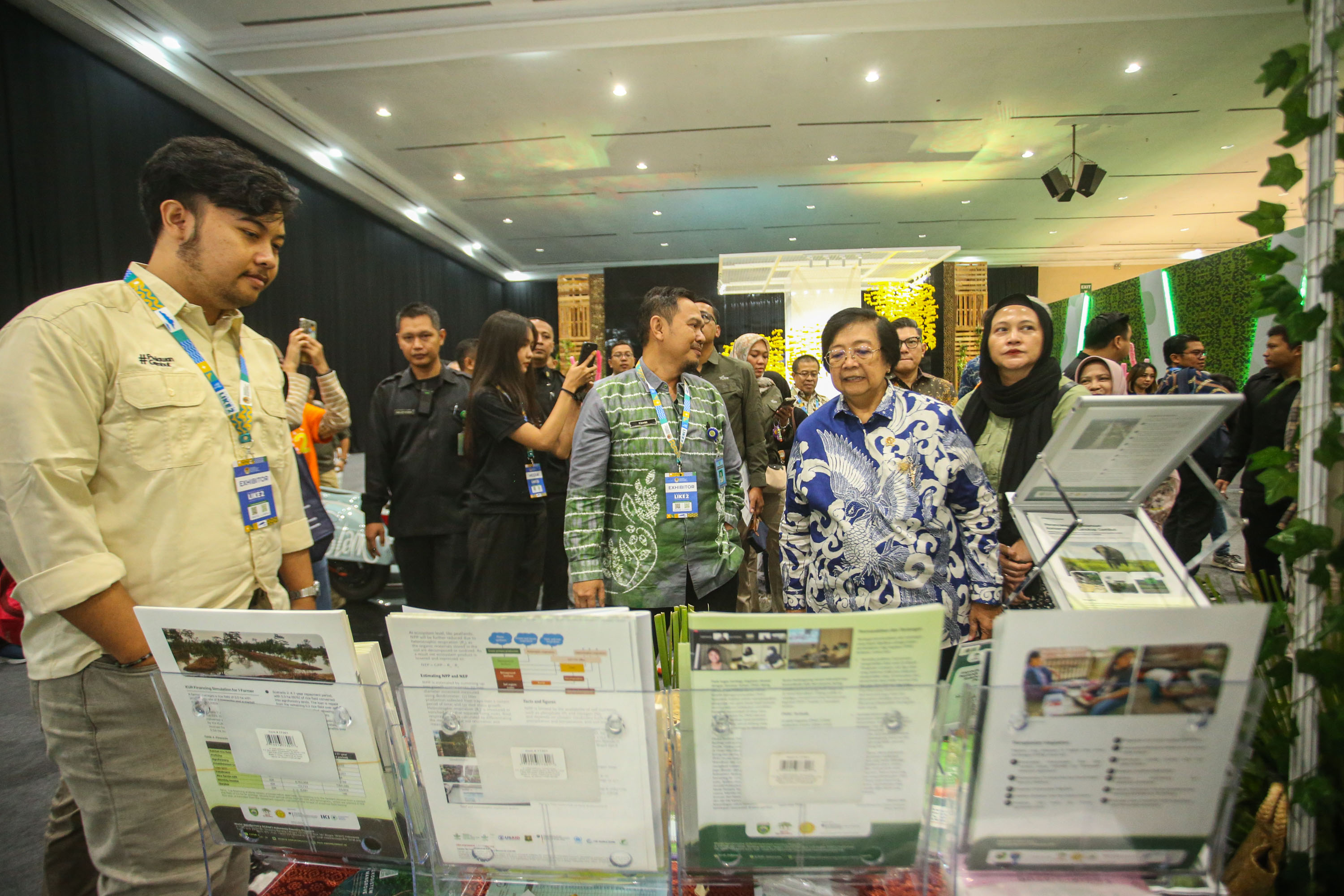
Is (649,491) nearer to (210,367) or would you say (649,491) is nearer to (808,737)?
Result: (210,367)

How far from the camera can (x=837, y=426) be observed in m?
1.58

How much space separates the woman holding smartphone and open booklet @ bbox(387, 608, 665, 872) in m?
1.66

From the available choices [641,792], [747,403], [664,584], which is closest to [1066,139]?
[747,403]

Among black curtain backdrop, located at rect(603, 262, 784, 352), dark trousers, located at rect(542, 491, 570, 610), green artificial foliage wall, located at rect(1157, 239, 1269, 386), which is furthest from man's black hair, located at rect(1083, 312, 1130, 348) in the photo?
black curtain backdrop, located at rect(603, 262, 784, 352)

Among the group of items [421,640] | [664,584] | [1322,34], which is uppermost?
[1322,34]

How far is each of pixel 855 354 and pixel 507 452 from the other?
148 cm

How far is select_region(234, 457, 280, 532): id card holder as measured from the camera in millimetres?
1147

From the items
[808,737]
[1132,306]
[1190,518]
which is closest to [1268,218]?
[808,737]

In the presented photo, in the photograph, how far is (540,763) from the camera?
2.35 ft

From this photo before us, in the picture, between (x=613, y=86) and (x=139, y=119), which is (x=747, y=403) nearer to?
(x=613, y=86)

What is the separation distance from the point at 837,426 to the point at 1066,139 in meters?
7.70

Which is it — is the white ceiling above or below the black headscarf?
above

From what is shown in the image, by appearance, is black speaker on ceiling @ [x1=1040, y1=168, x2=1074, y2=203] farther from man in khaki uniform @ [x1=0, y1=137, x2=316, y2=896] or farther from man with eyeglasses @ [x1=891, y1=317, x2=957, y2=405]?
man in khaki uniform @ [x1=0, y1=137, x2=316, y2=896]

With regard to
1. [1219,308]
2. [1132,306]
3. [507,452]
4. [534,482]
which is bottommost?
[534,482]
